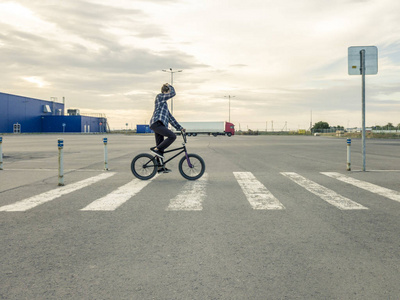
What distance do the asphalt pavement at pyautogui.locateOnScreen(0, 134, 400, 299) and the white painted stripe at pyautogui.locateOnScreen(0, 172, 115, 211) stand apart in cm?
2

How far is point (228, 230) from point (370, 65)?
900 cm

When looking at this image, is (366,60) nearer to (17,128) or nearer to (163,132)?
(163,132)

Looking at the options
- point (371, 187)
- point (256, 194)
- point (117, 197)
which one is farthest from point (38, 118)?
point (371, 187)

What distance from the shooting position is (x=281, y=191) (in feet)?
26.1

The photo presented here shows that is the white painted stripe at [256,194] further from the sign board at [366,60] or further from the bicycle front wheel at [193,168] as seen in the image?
the sign board at [366,60]

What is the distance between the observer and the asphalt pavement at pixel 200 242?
3156 mm

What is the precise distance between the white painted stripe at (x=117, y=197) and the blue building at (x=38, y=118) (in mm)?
77433

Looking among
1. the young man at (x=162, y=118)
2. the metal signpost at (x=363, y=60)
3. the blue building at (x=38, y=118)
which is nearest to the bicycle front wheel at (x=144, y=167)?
the young man at (x=162, y=118)

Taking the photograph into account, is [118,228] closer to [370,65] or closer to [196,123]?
[370,65]

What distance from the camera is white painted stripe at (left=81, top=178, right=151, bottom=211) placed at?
250 inches

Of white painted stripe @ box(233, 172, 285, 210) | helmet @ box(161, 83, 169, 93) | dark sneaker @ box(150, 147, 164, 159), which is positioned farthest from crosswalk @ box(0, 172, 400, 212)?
helmet @ box(161, 83, 169, 93)

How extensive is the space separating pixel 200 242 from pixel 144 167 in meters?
5.56

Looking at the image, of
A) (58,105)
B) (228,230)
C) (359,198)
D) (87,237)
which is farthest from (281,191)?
(58,105)

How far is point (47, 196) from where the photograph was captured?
24.0 feet
